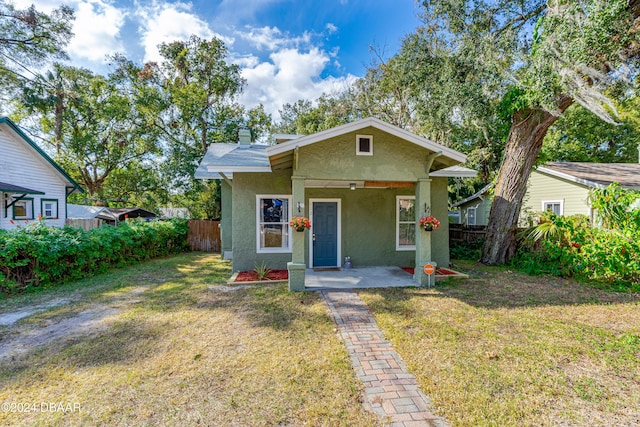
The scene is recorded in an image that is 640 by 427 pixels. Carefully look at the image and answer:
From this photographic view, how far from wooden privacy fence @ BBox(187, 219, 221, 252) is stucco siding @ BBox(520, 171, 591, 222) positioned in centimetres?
1444

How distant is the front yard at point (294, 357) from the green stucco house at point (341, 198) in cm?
173

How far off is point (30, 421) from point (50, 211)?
14.0m

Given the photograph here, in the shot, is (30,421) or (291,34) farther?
(291,34)

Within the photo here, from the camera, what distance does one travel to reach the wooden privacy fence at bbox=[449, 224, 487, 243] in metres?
10.3

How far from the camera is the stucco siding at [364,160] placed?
591 centimetres

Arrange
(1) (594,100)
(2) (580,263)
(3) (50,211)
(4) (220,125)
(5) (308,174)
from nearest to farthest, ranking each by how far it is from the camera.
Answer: (5) (308,174) < (1) (594,100) < (2) (580,263) < (3) (50,211) < (4) (220,125)

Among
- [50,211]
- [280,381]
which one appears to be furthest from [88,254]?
[50,211]

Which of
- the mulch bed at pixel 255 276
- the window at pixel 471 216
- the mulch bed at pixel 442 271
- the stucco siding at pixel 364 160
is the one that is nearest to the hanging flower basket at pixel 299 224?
the stucco siding at pixel 364 160

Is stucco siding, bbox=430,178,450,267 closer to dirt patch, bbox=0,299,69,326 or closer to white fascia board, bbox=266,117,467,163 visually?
white fascia board, bbox=266,117,467,163

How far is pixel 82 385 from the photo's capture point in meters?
2.82

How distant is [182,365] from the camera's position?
317cm

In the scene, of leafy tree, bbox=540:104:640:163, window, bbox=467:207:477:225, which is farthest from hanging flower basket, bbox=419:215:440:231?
leafy tree, bbox=540:104:640:163

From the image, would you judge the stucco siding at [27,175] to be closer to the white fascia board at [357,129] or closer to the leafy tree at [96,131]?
the leafy tree at [96,131]

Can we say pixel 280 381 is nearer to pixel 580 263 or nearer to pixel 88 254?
pixel 88 254
